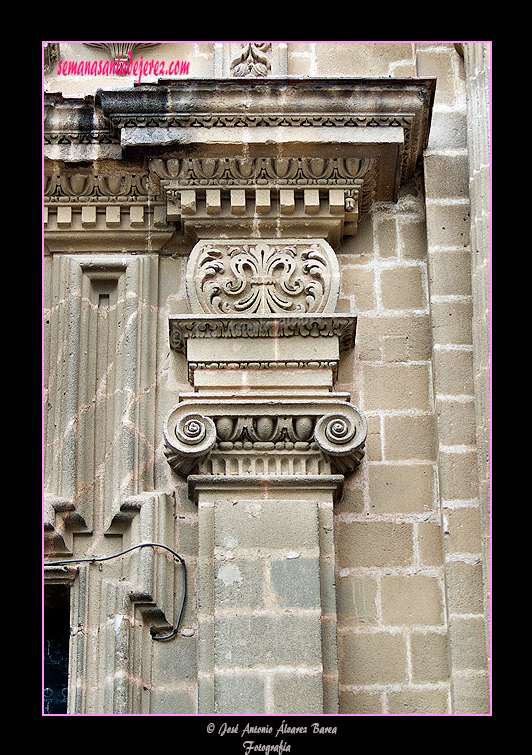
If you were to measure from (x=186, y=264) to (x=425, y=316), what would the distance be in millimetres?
1131

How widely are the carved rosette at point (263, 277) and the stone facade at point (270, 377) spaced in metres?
0.01

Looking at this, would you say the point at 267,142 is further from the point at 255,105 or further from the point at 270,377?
the point at 270,377

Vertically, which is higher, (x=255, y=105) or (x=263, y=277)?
(x=255, y=105)

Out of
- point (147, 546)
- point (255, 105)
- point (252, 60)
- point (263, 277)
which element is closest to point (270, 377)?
point (263, 277)

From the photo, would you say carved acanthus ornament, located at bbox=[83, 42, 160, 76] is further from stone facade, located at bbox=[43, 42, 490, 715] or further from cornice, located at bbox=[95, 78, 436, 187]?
cornice, located at bbox=[95, 78, 436, 187]

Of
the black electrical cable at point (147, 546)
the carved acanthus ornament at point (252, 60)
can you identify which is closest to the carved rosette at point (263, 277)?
the carved acanthus ornament at point (252, 60)

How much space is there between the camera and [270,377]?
5707 mm

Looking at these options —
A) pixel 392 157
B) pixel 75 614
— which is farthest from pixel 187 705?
pixel 392 157

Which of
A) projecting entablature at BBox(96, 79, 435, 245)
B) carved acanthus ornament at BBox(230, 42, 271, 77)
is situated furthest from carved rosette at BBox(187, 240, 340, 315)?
carved acanthus ornament at BBox(230, 42, 271, 77)

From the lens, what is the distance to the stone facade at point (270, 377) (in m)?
5.32

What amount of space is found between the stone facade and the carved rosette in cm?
1

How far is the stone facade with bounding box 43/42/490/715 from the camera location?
5.32 metres

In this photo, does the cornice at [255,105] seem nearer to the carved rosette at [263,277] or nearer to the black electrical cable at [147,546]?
the carved rosette at [263,277]

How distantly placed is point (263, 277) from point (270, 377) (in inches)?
19.9
